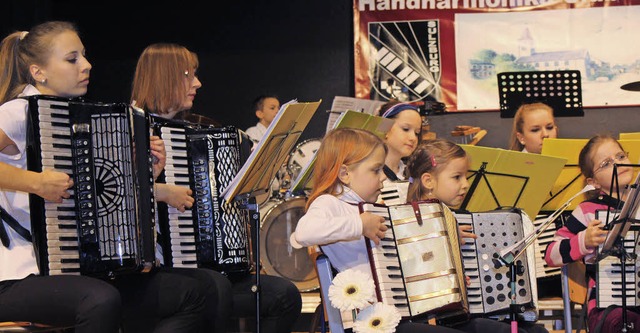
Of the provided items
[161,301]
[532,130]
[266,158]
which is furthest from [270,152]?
[532,130]

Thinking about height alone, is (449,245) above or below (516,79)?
below

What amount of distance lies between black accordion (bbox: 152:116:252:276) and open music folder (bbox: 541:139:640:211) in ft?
6.62

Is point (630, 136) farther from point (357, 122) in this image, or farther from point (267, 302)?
point (267, 302)

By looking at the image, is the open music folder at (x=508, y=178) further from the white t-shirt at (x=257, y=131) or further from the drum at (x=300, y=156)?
the white t-shirt at (x=257, y=131)

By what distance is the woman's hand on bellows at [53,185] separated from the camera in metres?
2.90

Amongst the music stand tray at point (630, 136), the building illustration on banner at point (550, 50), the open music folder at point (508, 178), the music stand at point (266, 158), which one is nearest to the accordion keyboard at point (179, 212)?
the music stand at point (266, 158)

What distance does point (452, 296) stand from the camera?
330 cm

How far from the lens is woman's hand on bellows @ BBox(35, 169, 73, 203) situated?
2896mm

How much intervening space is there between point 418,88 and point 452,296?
5176 mm

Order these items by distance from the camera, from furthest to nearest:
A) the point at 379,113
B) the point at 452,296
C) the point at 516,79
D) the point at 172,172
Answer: the point at 516,79
the point at 379,113
the point at 172,172
the point at 452,296

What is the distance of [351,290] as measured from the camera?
3.11 m

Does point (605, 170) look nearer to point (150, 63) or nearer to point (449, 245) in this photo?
point (449, 245)

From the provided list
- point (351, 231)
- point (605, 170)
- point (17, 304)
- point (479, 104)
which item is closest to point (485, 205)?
point (605, 170)

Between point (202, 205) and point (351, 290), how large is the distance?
1.05 metres
